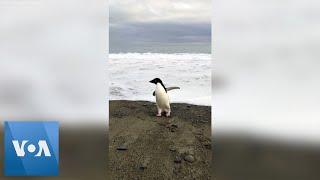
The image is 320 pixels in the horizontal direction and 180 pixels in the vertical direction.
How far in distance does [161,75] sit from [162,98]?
0.16 m

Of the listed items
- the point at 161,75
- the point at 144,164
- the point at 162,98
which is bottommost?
the point at 144,164

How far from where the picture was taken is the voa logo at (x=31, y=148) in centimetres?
302

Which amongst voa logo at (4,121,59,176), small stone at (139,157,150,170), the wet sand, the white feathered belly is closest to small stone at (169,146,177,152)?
the wet sand

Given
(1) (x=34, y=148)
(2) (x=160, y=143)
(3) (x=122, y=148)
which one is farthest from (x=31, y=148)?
(2) (x=160, y=143)

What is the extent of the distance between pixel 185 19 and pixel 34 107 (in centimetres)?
123

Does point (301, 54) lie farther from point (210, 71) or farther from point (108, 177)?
point (108, 177)

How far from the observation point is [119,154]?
301 cm

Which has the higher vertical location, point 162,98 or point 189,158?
point 162,98

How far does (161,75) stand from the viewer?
3.05m

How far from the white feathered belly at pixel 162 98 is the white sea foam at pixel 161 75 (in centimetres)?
4

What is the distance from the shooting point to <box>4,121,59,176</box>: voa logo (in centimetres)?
302

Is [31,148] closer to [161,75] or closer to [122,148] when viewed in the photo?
[122,148]

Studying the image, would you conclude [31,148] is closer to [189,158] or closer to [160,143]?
[160,143]

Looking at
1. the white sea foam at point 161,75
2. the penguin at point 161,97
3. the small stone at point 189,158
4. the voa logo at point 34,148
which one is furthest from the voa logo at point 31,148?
the small stone at point 189,158
